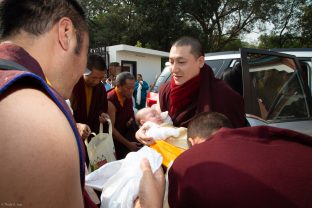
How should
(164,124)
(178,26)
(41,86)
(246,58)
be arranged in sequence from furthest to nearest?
1. (178,26)
2. (246,58)
3. (164,124)
4. (41,86)

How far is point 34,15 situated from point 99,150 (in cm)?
199

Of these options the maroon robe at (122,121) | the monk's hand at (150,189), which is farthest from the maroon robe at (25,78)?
the maroon robe at (122,121)

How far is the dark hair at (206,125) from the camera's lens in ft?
5.57

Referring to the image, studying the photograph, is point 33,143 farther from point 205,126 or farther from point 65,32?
point 205,126

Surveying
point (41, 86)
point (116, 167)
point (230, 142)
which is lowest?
point (116, 167)

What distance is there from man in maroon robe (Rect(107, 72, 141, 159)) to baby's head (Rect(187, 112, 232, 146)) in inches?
87.6

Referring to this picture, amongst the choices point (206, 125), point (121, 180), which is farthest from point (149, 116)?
point (121, 180)

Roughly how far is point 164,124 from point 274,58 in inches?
71.8

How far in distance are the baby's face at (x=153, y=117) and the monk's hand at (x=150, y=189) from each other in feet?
3.36

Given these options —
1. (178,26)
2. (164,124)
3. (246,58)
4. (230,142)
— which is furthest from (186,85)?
(178,26)

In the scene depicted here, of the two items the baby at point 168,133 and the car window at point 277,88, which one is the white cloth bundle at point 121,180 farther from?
the car window at point 277,88

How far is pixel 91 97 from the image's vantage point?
3.51 metres

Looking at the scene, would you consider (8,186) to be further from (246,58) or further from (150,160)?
(246,58)

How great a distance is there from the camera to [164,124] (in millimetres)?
2484
